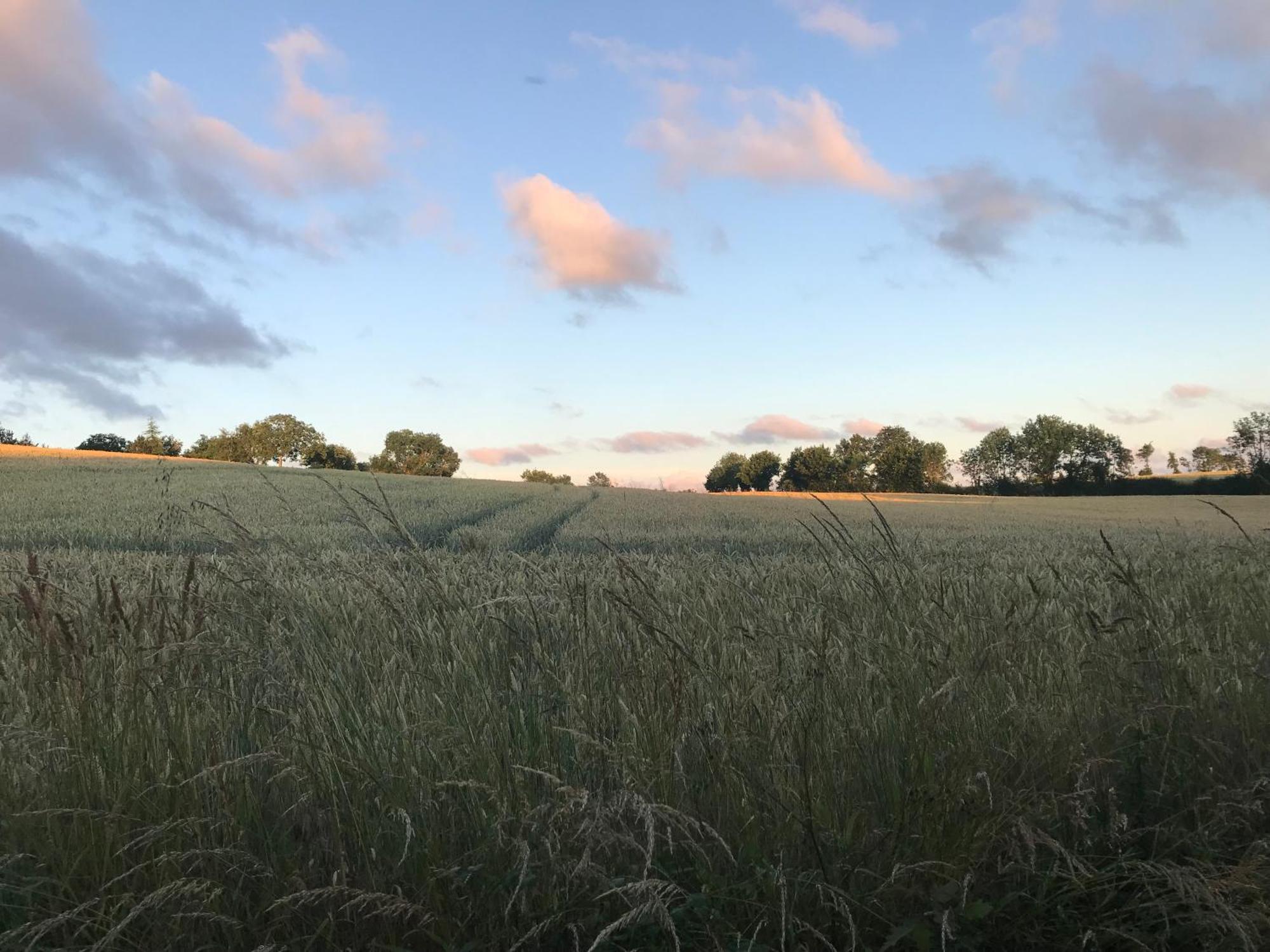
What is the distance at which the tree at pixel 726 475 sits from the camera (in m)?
139

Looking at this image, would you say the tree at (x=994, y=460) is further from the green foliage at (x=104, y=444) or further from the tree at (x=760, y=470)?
the green foliage at (x=104, y=444)

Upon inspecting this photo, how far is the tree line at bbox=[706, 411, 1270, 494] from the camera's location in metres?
94.4

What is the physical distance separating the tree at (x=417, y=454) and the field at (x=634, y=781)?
128960mm

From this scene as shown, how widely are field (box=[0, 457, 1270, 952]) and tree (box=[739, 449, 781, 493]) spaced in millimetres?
130161

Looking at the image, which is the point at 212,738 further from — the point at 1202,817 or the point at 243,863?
the point at 1202,817

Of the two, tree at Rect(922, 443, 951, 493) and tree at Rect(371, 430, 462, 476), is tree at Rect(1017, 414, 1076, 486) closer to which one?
tree at Rect(922, 443, 951, 493)

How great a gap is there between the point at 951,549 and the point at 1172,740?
1117cm

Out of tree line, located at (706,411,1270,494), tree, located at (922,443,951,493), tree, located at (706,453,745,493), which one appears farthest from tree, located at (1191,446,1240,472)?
tree, located at (706,453,745,493)

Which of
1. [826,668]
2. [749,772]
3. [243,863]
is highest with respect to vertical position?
[826,668]

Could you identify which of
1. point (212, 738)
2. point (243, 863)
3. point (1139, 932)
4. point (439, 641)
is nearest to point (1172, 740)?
point (1139, 932)

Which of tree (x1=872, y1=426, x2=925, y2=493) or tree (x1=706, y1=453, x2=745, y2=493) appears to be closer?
tree (x1=872, y1=426, x2=925, y2=493)

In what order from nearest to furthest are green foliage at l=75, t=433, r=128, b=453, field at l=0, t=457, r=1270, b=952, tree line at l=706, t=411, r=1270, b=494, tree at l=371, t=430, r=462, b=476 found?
1. field at l=0, t=457, r=1270, b=952
2. green foliage at l=75, t=433, r=128, b=453
3. tree line at l=706, t=411, r=1270, b=494
4. tree at l=371, t=430, r=462, b=476

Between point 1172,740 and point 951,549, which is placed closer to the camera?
point 1172,740

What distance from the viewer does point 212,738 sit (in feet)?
9.50
